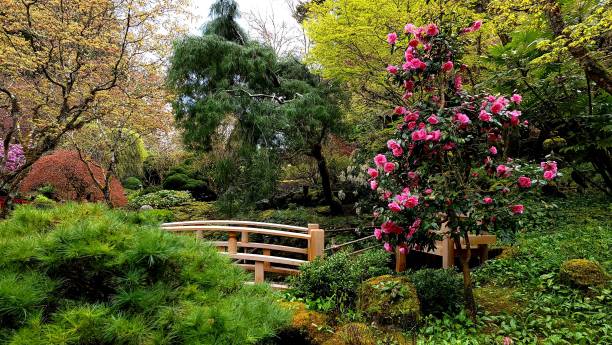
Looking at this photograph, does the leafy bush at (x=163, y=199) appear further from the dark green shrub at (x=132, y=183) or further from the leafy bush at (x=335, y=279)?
the leafy bush at (x=335, y=279)

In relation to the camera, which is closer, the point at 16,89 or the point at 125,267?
the point at 125,267

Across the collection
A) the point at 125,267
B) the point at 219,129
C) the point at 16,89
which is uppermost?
the point at 16,89

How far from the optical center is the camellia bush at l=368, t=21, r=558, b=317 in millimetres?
3121

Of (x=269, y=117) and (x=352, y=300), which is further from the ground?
(x=269, y=117)

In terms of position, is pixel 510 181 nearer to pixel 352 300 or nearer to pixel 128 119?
pixel 352 300

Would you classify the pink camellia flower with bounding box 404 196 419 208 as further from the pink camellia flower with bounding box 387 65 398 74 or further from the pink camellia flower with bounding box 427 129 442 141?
the pink camellia flower with bounding box 387 65 398 74

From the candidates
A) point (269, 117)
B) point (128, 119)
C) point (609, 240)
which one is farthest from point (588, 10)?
point (128, 119)

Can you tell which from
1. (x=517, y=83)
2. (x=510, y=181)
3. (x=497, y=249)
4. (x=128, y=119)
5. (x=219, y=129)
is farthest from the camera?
(x=128, y=119)

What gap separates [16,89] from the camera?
774 cm

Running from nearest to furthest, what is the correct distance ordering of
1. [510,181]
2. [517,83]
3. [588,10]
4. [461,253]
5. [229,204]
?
[510,181] < [461,253] < [588,10] < [517,83] < [229,204]

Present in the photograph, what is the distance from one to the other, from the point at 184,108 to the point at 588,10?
6459mm

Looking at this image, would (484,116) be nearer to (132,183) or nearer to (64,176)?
(64,176)

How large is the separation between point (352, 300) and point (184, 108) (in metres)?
5.38

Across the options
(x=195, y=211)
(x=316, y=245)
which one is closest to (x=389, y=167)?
(x=316, y=245)
